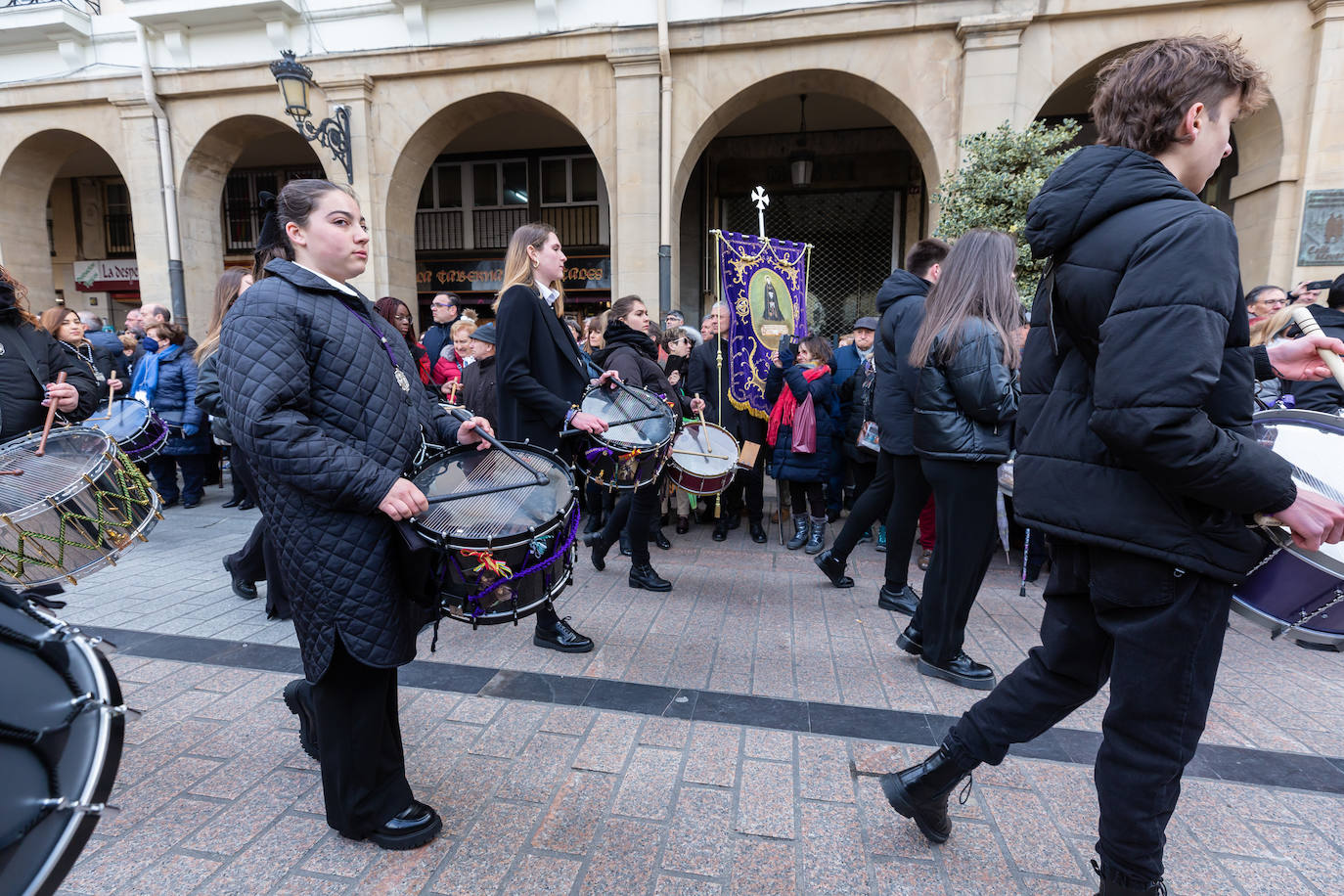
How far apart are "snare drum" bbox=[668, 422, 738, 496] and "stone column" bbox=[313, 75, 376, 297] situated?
22.8 feet

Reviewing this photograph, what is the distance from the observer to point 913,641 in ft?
11.4

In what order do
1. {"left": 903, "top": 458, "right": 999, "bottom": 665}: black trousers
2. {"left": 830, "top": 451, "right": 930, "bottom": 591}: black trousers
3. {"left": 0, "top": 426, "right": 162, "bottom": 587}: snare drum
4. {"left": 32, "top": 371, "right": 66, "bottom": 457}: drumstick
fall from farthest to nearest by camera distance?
{"left": 830, "top": 451, "right": 930, "bottom": 591}: black trousers < {"left": 903, "top": 458, "right": 999, "bottom": 665}: black trousers < {"left": 32, "top": 371, "right": 66, "bottom": 457}: drumstick < {"left": 0, "top": 426, "right": 162, "bottom": 587}: snare drum

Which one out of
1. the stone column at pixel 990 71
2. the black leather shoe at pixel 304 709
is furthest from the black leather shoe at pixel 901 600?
the stone column at pixel 990 71

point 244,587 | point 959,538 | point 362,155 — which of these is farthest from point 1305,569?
point 362,155

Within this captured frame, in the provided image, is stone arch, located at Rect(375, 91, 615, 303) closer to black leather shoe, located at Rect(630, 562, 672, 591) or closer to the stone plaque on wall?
black leather shoe, located at Rect(630, 562, 672, 591)

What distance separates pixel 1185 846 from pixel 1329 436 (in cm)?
137

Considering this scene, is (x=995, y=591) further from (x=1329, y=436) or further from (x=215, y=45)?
(x=215, y=45)

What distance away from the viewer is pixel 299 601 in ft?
6.37

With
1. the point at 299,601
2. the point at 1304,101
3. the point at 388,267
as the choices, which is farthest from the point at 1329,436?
the point at 388,267

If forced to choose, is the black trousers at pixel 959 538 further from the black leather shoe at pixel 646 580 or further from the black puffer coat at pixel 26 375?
the black puffer coat at pixel 26 375

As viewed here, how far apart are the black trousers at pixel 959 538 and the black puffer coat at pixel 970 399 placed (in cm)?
8

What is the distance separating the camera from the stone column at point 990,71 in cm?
796

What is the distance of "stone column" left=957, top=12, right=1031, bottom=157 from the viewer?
7.96m

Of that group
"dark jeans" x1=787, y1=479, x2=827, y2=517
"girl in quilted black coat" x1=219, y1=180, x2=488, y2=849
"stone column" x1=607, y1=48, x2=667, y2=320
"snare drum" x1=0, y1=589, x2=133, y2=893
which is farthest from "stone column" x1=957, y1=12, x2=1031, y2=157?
"snare drum" x1=0, y1=589, x2=133, y2=893
